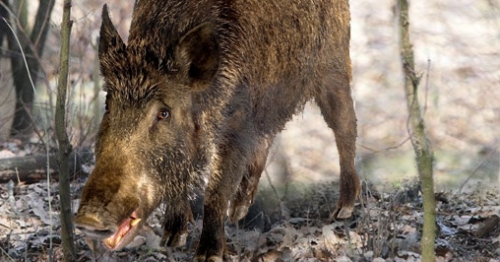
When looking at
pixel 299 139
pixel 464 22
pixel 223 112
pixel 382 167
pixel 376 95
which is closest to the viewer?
pixel 223 112

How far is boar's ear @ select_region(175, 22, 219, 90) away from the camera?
14.6 ft

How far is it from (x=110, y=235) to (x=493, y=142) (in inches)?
274

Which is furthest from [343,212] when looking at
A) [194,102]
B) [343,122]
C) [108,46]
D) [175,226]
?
[108,46]

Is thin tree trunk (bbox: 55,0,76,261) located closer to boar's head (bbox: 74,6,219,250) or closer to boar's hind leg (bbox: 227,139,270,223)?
boar's head (bbox: 74,6,219,250)

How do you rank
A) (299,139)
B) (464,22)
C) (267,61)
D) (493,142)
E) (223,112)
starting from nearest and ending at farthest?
(223,112)
(267,61)
(493,142)
(299,139)
(464,22)

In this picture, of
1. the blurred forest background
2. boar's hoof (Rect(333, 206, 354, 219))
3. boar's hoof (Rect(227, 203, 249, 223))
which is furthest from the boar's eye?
the blurred forest background

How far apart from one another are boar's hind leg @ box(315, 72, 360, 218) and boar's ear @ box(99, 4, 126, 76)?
2.40 m

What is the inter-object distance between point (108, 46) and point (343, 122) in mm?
2835

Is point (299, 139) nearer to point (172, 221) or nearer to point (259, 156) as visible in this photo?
point (259, 156)

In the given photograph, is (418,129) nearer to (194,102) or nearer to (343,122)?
(194,102)

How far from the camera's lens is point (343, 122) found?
6.88m

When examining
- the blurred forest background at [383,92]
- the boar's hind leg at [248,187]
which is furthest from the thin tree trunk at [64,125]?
the blurred forest background at [383,92]

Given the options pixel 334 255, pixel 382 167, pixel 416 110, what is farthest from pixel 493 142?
pixel 416 110

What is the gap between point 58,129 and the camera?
4363mm
